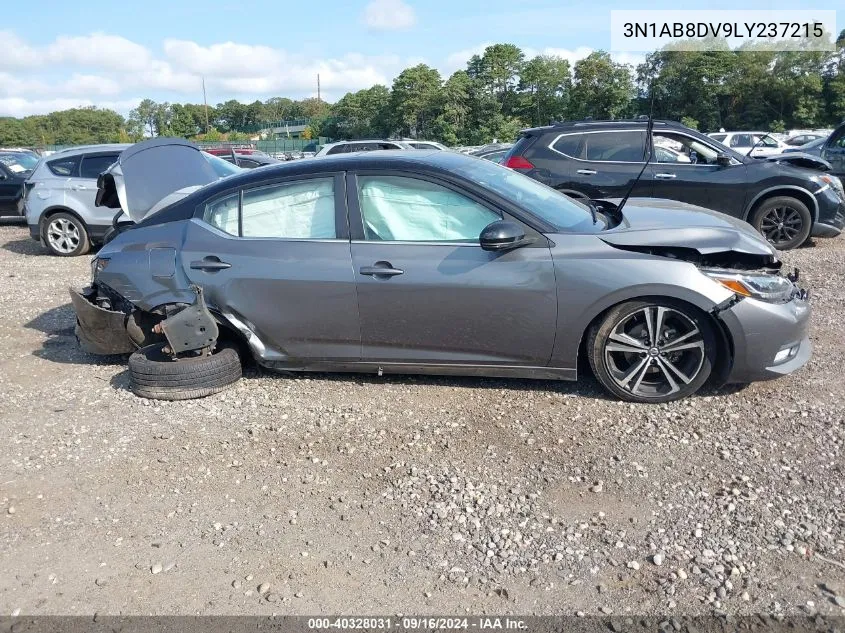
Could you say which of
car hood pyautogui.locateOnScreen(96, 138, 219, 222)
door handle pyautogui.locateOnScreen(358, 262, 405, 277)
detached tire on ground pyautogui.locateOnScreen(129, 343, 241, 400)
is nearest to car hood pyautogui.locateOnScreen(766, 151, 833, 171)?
door handle pyautogui.locateOnScreen(358, 262, 405, 277)

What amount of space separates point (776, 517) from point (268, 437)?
2.73m

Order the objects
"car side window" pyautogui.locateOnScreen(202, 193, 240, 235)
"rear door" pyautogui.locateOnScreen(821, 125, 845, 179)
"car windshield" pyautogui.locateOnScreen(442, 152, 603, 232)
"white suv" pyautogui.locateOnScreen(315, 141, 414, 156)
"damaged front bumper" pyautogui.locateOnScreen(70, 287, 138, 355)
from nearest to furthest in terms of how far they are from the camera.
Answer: "car windshield" pyautogui.locateOnScreen(442, 152, 603, 232) < "car side window" pyautogui.locateOnScreen(202, 193, 240, 235) < "damaged front bumper" pyautogui.locateOnScreen(70, 287, 138, 355) < "rear door" pyautogui.locateOnScreen(821, 125, 845, 179) < "white suv" pyautogui.locateOnScreen(315, 141, 414, 156)

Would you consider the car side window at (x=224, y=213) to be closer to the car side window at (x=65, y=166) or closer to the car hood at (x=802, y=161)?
the car side window at (x=65, y=166)

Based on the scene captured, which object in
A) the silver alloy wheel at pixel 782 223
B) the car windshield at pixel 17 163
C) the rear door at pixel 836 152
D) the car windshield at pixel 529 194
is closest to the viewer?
the car windshield at pixel 529 194

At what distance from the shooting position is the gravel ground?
2.75 metres

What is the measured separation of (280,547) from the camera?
10.1 ft

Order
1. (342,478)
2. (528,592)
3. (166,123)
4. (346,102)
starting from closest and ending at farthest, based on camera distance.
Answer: (528,592)
(342,478)
(346,102)
(166,123)

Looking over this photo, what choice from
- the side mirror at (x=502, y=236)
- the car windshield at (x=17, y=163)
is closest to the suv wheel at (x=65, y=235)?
the car windshield at (x=17, y=163)

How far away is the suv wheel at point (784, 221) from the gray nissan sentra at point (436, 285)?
446 cm

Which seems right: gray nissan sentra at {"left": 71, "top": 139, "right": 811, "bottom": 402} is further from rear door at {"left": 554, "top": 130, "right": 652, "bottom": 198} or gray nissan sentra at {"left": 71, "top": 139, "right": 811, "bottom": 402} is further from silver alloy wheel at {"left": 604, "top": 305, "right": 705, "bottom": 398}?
rear door at {"left": 554, "top": 130, "right": 652, "bottom": 198}

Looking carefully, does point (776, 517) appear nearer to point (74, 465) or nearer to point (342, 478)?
point (342, 478)

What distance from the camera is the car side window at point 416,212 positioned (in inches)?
171

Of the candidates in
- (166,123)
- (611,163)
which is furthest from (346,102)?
(611,163)

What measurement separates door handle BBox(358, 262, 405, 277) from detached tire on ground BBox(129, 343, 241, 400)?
1.19m
